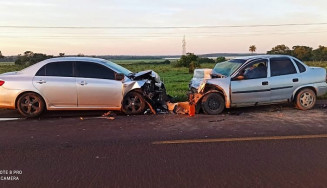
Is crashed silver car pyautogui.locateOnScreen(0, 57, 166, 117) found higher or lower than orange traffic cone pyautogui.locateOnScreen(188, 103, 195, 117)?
higher

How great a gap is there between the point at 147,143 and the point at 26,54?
71.4 metres

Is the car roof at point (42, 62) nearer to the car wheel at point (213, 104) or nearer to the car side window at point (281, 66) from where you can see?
the car wheel at point (213, 104)

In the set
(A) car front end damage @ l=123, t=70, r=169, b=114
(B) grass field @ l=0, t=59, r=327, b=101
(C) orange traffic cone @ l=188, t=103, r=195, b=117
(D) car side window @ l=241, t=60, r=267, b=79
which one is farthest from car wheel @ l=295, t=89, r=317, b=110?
(A) car front end damage @ l=123, t=70, r=169, b=114

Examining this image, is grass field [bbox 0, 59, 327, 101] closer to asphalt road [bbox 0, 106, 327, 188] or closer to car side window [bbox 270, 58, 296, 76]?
car side window [bbox 270, 58, 296, 76]

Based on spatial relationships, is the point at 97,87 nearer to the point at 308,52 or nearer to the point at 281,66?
the point at 281,66

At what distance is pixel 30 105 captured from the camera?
8945mm

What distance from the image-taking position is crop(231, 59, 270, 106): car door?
366 inches

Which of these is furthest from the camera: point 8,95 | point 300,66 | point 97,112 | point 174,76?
point 174,76

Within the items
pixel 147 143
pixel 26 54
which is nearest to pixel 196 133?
pixel 147 143

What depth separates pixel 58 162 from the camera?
205 inches

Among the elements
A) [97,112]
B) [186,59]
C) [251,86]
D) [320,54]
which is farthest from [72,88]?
[320,54]

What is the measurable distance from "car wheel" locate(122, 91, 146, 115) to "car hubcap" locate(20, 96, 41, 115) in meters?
2.18

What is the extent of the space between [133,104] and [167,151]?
3.75 metres

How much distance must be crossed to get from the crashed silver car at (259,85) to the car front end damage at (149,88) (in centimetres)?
89
